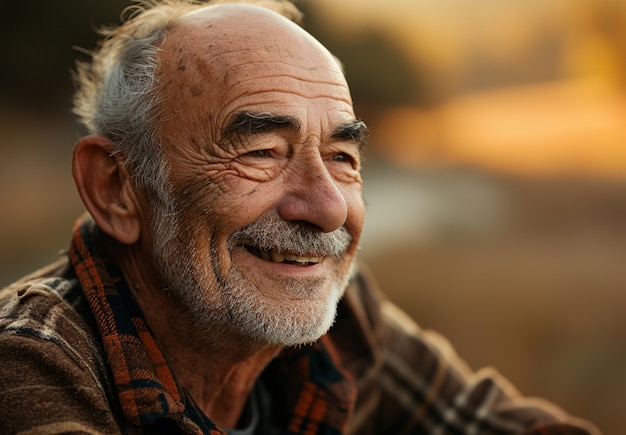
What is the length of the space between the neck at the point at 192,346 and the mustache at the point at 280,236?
0.34 meters

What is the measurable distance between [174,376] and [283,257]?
0.54m

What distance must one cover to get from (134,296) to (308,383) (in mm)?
908

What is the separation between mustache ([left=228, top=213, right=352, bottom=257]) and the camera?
223cm

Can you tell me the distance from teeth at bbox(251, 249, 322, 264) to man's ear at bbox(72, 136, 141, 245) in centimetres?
49

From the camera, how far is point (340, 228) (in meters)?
Result: 2.46

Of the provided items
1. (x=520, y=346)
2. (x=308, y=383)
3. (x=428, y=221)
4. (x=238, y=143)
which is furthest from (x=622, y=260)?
(x=238, y=143)

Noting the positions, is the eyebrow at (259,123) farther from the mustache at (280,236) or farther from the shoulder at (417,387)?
the shoulder at (417,387)

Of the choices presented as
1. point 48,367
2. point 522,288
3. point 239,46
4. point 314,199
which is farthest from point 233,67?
point 522,288

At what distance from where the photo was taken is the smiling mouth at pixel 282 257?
230 cm

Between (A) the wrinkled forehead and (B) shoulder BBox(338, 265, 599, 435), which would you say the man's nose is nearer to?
(A) the wrinkled forehead

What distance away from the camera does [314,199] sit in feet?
7.40

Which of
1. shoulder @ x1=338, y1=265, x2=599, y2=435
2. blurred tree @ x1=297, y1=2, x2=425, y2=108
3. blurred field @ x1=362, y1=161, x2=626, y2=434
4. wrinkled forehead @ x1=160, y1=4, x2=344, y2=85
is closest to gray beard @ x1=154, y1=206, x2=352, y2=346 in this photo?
wrinkled forehead @ x1=160, y1=4, x2=344, y2=85

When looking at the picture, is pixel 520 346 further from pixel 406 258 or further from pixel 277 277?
pixel 277 277

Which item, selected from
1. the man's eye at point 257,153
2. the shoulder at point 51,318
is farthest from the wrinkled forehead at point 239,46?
the shoulder at point 51,318
